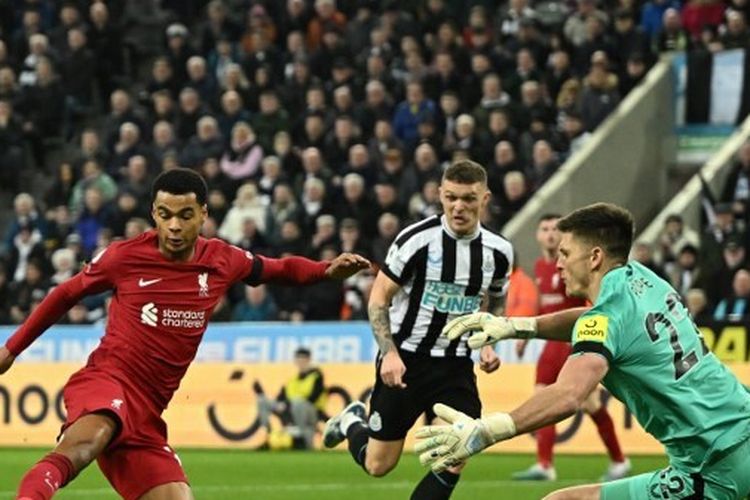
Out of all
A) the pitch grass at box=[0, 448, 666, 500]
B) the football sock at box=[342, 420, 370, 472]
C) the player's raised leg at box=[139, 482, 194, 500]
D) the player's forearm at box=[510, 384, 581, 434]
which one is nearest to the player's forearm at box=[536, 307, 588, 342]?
the player's forearm at box=[510, 384, 581, 434]

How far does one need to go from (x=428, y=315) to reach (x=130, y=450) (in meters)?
2.97

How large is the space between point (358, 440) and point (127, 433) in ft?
11.6

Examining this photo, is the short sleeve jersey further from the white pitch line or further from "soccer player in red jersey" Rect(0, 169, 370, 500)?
the white pitch line

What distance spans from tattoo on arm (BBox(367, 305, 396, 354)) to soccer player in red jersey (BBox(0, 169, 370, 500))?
5.44ft

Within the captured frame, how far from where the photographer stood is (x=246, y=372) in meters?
21.0

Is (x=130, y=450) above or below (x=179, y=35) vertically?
below

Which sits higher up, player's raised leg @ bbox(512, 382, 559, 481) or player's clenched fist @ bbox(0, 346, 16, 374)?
player's clenched fist @ bbox(0, 346, 16, 374)

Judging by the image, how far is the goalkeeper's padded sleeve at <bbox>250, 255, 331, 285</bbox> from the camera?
32.6ft

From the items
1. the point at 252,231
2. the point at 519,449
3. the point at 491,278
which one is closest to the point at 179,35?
the point at 252,231

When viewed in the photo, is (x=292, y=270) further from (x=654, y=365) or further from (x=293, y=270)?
(x=654, y=365)

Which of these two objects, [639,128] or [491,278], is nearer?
[491,278]

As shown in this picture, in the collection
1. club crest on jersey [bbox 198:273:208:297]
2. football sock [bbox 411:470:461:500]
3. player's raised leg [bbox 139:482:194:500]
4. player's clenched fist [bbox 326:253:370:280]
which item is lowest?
football sock [bbox 411:470:461:500]

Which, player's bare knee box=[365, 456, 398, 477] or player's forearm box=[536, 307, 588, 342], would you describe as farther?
player's bare knee box=[365, 456, 398, 477]

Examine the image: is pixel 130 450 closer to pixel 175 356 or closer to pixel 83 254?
pixel 175 356
